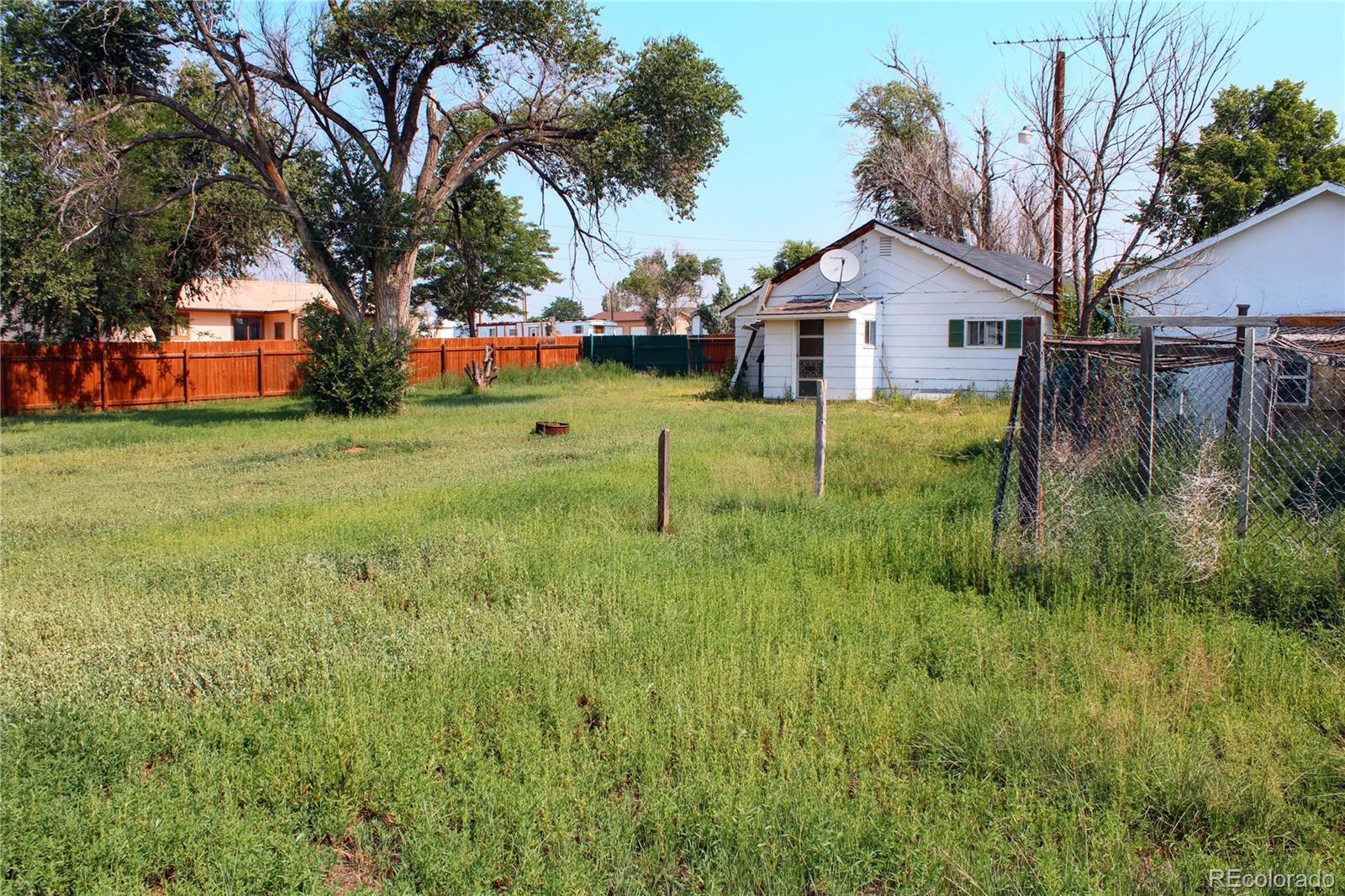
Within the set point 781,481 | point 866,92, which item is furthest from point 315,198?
point 866,92

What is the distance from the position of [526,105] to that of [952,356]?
11.8m

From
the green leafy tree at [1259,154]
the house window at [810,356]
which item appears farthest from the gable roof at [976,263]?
the green leafy tree at [1259,154]

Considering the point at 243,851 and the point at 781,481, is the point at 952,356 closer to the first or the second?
the point at 781,481

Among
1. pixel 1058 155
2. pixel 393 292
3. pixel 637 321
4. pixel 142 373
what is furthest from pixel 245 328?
pixel 1058 155

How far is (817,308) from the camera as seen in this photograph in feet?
72.6

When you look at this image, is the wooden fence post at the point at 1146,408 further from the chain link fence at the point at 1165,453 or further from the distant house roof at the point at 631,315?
the distant house roof at the point at 631,315

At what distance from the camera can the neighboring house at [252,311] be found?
129 ft

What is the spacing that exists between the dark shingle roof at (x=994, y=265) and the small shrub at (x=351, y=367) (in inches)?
499

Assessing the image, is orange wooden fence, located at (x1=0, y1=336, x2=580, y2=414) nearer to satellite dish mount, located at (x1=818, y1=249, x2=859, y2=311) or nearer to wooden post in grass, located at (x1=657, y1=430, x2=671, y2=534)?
satellite dish mount, located at (x1=818, y1=249, x2=859, y2=311)

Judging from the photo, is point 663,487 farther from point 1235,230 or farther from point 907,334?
point 907,334

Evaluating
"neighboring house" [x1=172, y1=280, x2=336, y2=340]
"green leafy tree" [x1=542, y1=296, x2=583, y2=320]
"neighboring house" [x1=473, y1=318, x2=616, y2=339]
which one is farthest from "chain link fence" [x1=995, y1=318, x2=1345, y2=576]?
"green leafy tree" [x1=542, y1=296, x2=583, y2=320]

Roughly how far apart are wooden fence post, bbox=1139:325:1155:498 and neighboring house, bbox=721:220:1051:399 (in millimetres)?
15308

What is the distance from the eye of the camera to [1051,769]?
370cm

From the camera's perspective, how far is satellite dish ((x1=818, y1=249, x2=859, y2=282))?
22.1 m
